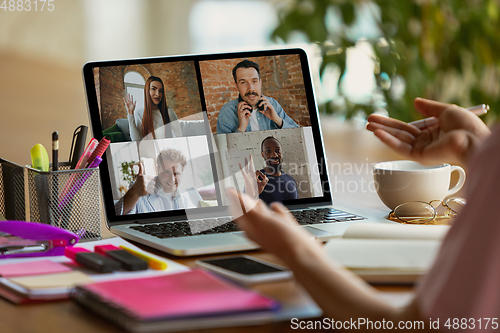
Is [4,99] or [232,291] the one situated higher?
[4,99]

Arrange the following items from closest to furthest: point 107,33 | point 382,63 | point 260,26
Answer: point 382,63, point 107,33, point 260,26

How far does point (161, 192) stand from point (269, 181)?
0.64 ft

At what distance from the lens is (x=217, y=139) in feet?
2.98

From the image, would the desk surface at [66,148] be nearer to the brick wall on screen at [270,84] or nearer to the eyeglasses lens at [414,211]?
the eyeglasses lens at [414,211]

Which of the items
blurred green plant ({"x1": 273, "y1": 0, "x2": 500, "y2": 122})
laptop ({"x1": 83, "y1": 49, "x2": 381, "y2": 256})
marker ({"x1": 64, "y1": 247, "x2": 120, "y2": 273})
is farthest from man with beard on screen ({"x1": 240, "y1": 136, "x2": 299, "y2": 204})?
blurred green plant ({"x1": 273, "y1": 0, "x2": 500, "y2": 122})

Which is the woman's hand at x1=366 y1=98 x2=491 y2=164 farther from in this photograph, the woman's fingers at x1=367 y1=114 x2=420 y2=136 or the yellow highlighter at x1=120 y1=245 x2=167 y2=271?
the yellow highlighter at x1=120 y1=245 x2=167 y2=271

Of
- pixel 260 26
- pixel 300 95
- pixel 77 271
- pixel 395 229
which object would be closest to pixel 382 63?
pixel 300 95

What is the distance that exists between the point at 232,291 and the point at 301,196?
0.46 meters

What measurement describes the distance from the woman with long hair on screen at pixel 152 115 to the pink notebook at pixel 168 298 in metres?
0.41

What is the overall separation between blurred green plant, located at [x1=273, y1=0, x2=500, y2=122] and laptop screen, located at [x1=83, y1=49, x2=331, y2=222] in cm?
104

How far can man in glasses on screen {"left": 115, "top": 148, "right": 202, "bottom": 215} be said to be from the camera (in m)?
0.85

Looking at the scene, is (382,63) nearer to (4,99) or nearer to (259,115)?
(259,115)

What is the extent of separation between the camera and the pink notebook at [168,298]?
1.39ft

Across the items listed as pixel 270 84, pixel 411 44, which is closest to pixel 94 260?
pixel 270 84
